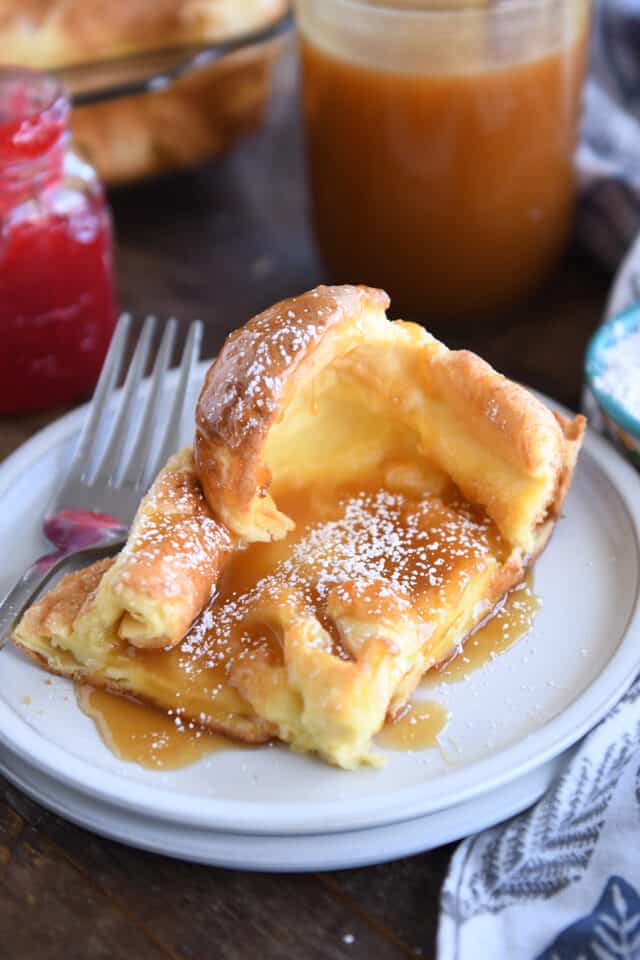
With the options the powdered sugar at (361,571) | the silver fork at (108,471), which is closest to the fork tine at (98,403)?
the silver fork at (108,471)

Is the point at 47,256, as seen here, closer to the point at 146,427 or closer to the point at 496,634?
the point at 146,427

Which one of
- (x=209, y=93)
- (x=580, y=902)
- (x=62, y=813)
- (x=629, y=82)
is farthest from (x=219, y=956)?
(x=629, y=82)

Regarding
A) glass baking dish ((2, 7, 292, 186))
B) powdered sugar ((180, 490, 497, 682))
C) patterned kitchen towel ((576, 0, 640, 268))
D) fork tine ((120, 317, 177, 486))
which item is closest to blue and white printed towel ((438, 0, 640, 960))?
powdered sugar ((180, 490, 497, 682))

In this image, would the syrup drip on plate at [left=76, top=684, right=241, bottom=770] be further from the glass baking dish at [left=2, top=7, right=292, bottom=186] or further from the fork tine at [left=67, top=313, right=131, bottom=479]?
the glass baking dish at [left=2, top=7, right=292, bottom=186]

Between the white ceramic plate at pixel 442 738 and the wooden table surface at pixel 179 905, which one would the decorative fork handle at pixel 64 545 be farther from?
the wooden table surface at pixel 179 905

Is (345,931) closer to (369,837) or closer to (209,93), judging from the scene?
(369,837)

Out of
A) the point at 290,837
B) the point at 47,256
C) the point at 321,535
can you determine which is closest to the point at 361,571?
the point at 321,535
